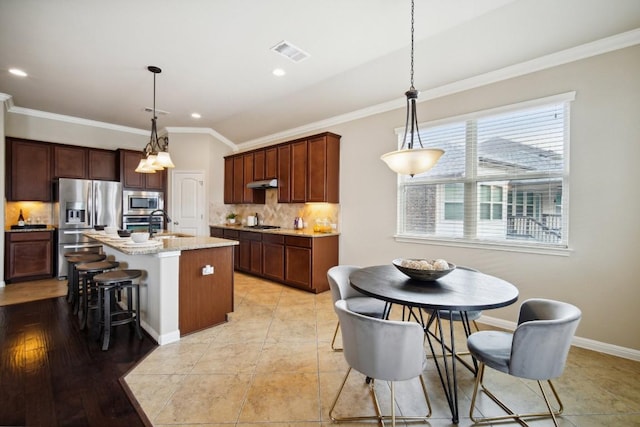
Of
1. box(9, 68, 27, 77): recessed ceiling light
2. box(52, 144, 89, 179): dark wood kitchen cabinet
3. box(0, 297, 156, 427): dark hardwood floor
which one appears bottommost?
box(0, 297, 156, 427): dark hardwood floor

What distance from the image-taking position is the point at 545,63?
288 cm

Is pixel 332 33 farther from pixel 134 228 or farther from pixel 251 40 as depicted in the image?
pixel 134 228

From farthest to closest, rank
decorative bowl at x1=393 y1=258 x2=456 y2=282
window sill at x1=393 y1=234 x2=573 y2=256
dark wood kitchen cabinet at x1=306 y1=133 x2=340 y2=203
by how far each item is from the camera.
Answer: dark wood kitchen cabinet at x1=306 y1=133 x2=340 y2=203, window sill at x1=393 y1=234 x2=573 y2=256, decorative bowl at x1=393 y1=258 x2=456 y2=282

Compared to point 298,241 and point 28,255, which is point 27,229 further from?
point 298,241

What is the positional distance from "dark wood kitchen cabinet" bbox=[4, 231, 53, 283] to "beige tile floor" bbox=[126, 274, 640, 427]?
13.5ft

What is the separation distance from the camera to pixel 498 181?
327cm

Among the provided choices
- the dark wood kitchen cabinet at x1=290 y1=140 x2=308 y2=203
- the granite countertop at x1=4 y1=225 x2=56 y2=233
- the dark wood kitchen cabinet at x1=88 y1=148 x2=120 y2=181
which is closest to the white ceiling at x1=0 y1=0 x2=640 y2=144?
the dark wood kitchen cabinet at x1=290 y1=140 x2=308 y2=203

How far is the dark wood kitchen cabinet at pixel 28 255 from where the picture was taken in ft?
15.7

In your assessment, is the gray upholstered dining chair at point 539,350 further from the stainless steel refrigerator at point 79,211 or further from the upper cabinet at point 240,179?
the stainless steel refrigerator at point 79,211

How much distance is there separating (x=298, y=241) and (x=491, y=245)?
8.63ft

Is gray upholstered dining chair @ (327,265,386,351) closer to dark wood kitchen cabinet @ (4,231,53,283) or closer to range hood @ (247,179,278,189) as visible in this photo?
range hood @ (247,179,278,189)

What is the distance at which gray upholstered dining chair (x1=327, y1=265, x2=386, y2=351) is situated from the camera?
2.41 meters

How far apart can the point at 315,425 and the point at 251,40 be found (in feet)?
11.4

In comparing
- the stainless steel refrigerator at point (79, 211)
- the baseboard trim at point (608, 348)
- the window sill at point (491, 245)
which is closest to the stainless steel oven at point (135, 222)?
the stainless steel refrigerator at point (79, 211)
